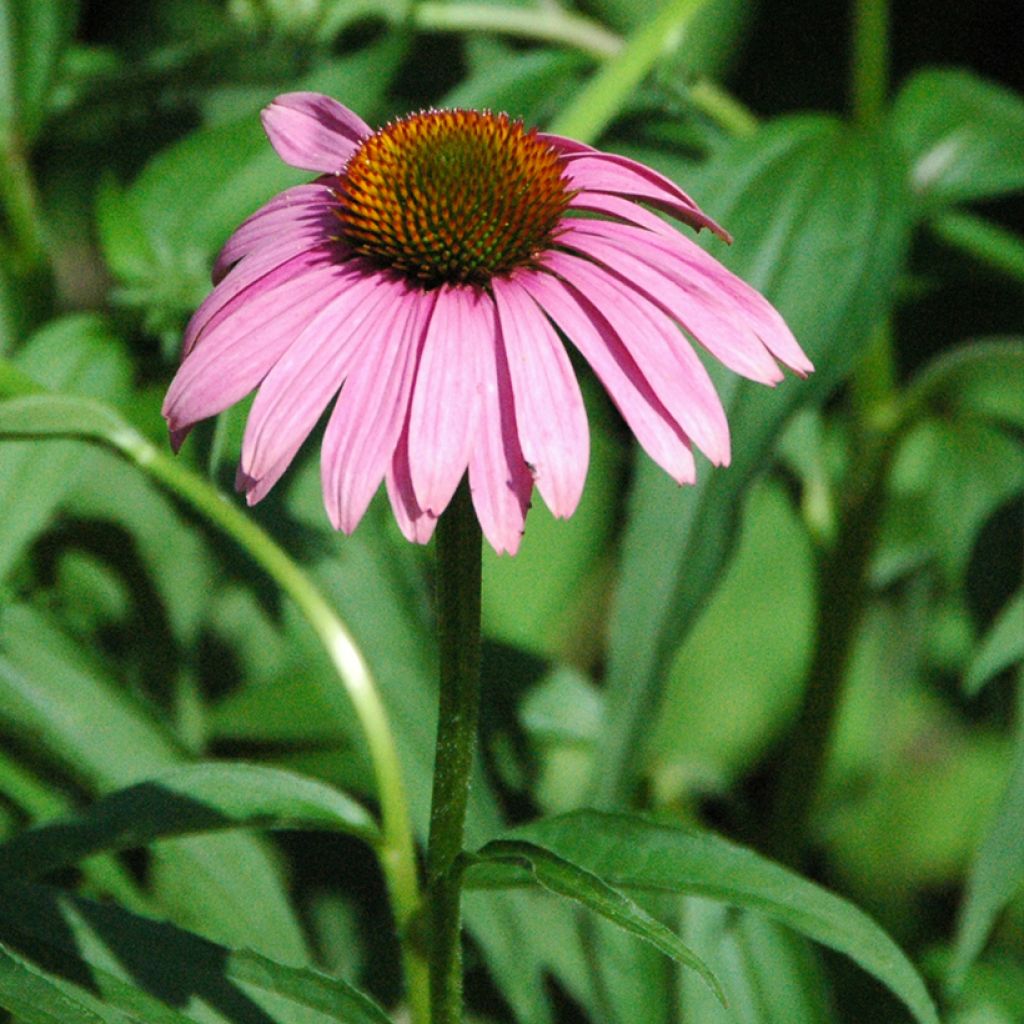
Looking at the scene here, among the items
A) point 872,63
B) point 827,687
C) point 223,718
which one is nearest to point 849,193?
point 872,63

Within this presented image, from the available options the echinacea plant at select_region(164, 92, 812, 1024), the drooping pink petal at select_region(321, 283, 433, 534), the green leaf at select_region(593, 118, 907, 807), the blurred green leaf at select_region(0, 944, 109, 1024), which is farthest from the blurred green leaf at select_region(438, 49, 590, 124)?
the blurred green leaf at select_region(0, 944, 109, 1024)

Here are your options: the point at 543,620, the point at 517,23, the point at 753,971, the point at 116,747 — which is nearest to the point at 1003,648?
the point at 753,971

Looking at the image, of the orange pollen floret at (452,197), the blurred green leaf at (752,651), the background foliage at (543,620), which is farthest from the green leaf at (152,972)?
the blurred green leaf at (752,651)

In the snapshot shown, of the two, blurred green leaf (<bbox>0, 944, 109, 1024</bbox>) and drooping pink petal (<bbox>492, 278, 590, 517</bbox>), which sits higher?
drooping pink petal (<bbox>492, 278, 590, 517</bbox>)

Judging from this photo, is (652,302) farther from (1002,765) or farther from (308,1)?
(1002,765)

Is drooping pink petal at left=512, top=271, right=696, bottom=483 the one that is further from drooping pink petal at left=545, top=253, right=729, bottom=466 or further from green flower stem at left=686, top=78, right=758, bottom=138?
green flower stem at left=686, top=78, right=758, bottom=138

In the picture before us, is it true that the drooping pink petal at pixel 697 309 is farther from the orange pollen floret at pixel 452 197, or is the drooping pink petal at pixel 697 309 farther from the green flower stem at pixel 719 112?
the green flower stem at pixel 719 112
